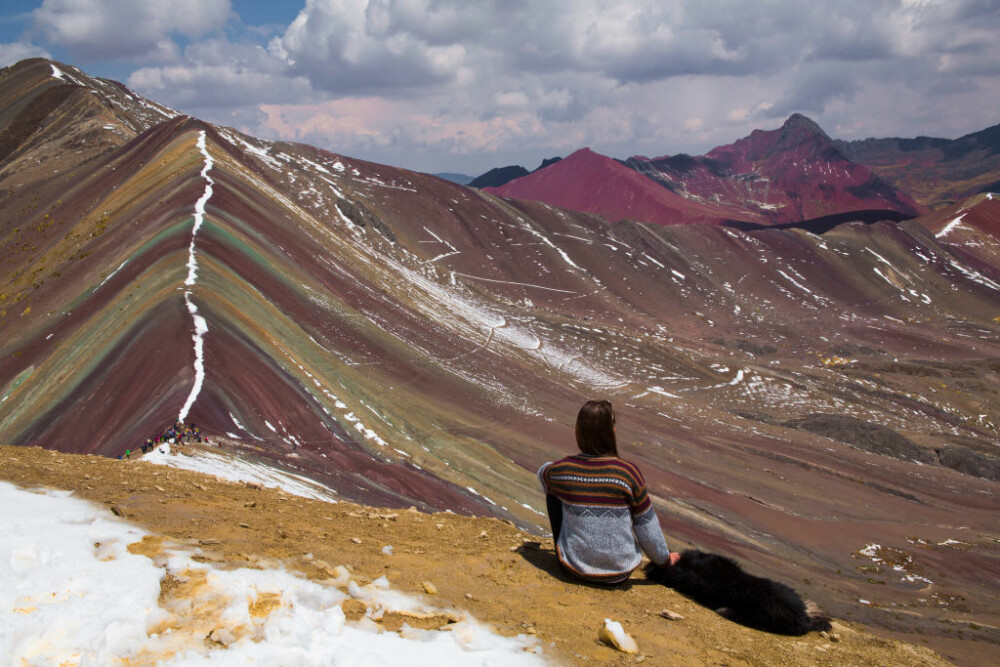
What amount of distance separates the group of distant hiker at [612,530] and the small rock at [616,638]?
0.98 meters

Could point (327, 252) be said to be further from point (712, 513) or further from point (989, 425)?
point (989, 425)

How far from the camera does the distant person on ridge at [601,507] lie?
5141mm

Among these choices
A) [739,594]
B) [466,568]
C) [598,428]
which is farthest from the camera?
[466,568]

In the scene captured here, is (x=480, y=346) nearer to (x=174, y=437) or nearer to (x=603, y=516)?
(x=174, y=437)

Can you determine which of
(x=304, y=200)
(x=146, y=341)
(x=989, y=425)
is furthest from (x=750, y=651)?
(x=304, y=200)

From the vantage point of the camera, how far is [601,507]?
204 inches

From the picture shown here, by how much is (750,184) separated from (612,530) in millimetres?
147146

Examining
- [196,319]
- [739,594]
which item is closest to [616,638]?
[739,594]

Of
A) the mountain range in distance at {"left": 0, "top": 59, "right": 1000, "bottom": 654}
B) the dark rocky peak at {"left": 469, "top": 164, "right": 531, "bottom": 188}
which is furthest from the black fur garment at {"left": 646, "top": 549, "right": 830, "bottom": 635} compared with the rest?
the dark rocky peak at {"left": 469, "top": 164, "right": 531, "bottom": 188}

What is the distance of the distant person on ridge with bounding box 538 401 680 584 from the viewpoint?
16.9 ft

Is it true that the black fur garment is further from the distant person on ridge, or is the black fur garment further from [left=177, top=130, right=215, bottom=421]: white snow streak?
[left=177, top=130, right=215, bottom=421]: white snow streak

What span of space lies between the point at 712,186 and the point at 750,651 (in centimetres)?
14598

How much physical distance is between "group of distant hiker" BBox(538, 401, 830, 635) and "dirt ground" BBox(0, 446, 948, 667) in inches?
5.9

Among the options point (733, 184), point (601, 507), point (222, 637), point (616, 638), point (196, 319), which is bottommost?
point (196, 319)
